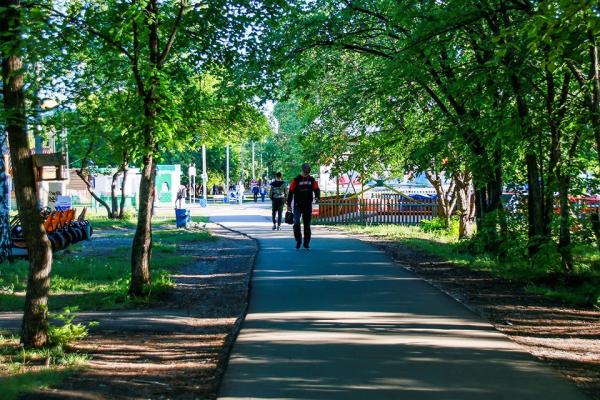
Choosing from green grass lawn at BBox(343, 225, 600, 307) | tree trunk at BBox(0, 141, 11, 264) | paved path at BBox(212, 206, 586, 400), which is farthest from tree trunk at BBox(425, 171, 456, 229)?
tree trunk at BBox(0, 141, 11, 264)

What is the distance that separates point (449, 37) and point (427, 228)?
15475 millimetres

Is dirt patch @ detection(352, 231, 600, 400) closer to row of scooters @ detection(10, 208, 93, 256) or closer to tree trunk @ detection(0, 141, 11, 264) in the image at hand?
tree trunk @ detection(0, 141, 11, 264)

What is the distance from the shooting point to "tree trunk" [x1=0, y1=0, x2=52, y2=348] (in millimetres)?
6742

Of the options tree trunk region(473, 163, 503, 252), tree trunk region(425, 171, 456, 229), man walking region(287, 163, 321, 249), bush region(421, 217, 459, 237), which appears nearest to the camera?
tree trunk region(473, 163, 503, 252)

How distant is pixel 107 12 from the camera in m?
8.99

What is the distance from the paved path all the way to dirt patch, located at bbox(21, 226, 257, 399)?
0.31m

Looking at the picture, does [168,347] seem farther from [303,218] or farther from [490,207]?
[490,207]

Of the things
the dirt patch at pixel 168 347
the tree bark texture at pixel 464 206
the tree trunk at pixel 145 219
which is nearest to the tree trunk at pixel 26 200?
the dirt patch at pixel 168 347

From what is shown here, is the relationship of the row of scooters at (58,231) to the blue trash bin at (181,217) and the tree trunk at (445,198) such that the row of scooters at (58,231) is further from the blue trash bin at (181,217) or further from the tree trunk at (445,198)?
the tree trunk at (445,198)

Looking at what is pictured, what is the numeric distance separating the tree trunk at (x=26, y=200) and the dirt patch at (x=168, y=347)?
0.53 meters

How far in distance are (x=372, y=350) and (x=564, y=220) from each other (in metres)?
5.54

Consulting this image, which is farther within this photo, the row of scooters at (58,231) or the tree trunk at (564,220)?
the row of scooters at (58,231)

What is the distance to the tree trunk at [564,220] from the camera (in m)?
11.0

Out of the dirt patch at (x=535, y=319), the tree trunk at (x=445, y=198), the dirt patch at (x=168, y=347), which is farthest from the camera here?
the tree trunk at (x=445, y=198)
